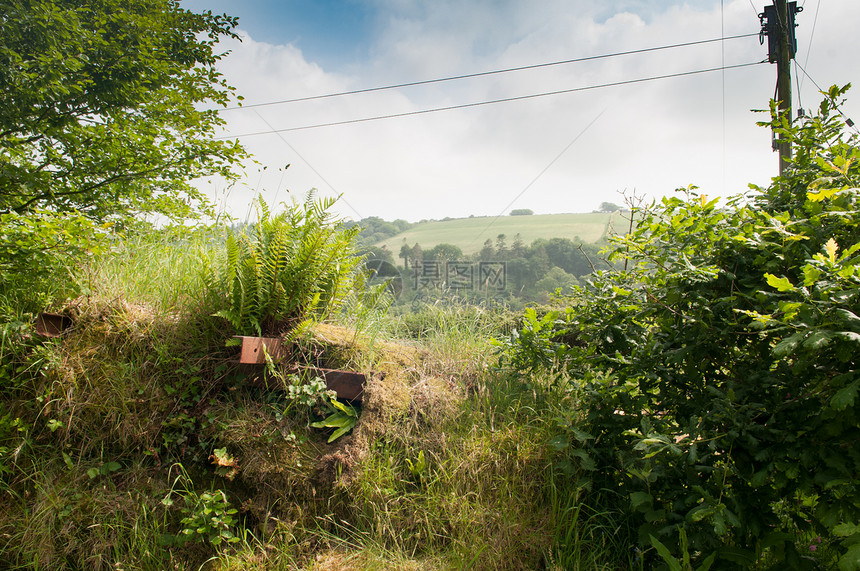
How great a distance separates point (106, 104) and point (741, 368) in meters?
6.39

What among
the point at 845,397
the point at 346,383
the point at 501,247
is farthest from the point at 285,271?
the point at 501,247

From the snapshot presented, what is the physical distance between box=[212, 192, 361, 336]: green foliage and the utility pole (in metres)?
6.48

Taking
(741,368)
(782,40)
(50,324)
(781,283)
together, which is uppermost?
(782,40)

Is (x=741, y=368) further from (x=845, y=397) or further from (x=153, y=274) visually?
(x=153, y=274)

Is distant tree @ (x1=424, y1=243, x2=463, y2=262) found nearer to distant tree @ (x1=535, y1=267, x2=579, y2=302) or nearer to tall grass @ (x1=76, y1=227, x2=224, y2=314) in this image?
distant tree @ (x1=535, y1=267, x2=579, y2=302)

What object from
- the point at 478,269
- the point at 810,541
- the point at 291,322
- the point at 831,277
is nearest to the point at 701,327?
the point at 831,277

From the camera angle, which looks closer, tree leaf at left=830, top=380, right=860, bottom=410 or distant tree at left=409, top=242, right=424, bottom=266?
tree leaf at left=830, top=380, right=860, bottom=410

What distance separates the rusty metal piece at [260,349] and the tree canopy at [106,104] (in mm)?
3162

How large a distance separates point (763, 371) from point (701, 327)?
0.24 meters

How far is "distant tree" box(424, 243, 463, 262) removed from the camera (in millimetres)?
6780

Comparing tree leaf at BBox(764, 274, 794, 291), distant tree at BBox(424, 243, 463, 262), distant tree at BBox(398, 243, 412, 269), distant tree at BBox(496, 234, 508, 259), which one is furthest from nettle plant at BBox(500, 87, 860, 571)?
distant tree at BBox(496, 234, 508, 259)

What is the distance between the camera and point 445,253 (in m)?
7.46

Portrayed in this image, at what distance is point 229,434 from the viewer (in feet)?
7.72

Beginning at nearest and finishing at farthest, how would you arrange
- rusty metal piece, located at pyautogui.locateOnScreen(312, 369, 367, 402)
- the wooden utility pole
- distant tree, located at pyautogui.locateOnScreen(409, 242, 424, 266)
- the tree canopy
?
rusty metal piece, located at pyautogui.locateOnScreen(312, 369, 367, 402)
the tree canopy
the wooden utility pole
distant tree, located at pyautogui.locateOnScreen(409, 242, 424, 266)
